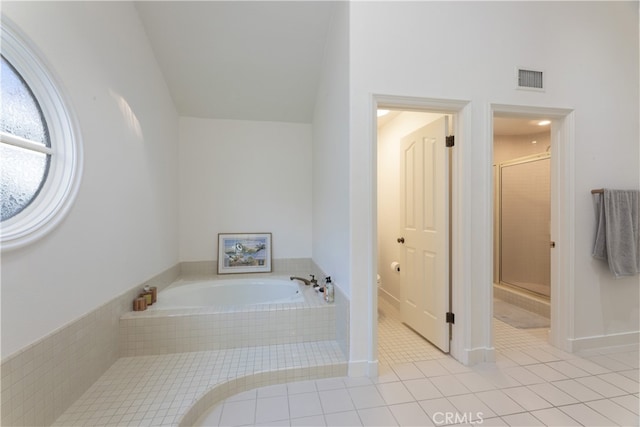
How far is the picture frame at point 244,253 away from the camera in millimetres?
3182

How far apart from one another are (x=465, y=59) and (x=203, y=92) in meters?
2.47

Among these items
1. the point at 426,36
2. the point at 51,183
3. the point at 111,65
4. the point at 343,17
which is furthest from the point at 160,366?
the point at 426,36

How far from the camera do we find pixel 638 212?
6.98 feet

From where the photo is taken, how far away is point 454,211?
201cm

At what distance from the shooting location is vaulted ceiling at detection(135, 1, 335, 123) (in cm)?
216

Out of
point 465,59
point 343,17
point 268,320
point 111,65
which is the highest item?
point 343,17

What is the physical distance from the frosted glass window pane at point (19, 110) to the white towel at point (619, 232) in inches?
147

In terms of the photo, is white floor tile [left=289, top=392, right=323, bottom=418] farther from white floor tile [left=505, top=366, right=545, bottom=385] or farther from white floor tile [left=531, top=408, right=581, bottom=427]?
white floor tile [left=505, top=366, right=545, bottom=385]

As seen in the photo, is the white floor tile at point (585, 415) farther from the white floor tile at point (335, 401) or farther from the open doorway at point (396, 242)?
the white floor tile at point (335, 401)

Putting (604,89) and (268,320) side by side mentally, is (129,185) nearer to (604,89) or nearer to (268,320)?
(268,320)

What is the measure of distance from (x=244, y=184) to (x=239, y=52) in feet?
4.61

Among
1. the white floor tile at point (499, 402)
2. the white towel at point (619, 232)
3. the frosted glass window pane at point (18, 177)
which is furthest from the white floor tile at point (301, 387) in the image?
the white towel at point (619, 232)

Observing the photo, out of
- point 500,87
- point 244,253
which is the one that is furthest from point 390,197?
point 244,253

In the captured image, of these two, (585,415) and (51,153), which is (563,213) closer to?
(585,415)
